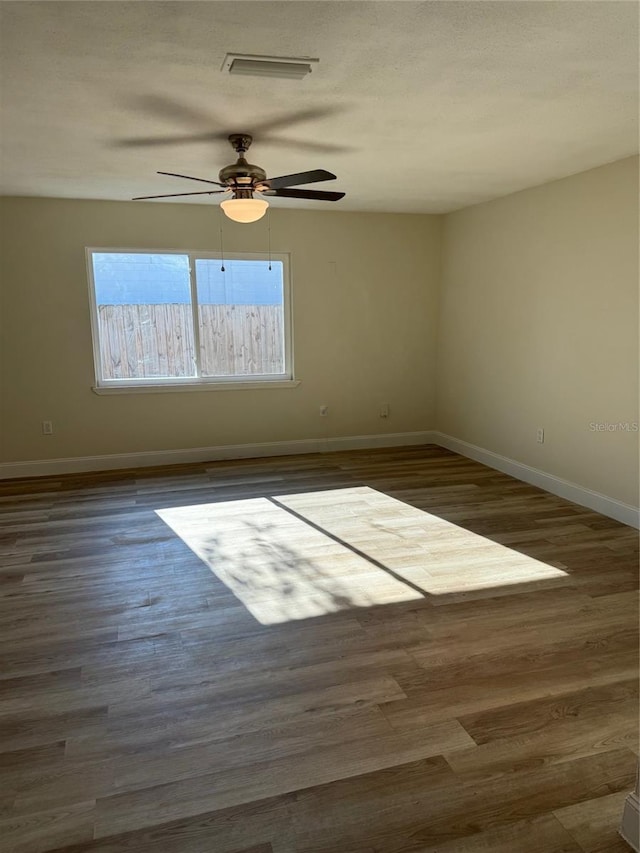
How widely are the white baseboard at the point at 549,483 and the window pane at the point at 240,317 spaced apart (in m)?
2.13

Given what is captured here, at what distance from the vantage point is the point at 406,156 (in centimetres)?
351

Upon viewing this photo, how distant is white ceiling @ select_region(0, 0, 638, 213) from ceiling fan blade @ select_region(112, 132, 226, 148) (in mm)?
41

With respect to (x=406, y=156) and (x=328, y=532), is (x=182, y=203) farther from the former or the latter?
(x=328, y=532)

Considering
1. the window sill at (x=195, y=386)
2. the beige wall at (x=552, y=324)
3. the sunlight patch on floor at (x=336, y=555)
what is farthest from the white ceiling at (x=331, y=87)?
the sunlight patch on floor at (x=336, y=555)

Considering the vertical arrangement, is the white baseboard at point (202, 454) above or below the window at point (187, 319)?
below

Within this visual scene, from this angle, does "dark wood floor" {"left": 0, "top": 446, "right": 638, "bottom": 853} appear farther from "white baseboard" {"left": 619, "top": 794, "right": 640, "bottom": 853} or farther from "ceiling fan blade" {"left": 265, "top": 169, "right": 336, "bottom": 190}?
"ceiling fan blade" {"left": 265, "top": 169, "right": 336, "bottom": 190}

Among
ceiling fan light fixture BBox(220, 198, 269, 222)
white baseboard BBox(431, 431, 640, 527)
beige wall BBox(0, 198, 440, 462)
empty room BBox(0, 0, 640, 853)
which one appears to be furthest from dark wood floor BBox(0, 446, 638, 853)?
ceiling fan light fixture BBox(220, 198, 269, 222)

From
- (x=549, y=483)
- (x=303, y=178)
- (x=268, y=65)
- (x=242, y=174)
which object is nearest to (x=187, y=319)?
(x=242, y=174)

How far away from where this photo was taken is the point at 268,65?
2.15m

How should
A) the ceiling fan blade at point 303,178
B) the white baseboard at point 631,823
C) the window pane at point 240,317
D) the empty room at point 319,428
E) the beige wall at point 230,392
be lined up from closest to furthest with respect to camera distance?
the white baseboard at point 631,823, the empty room at point 319,428, the ceiling fan blade at point 303,178, the beige wall at point 230,392, the window pane at point 240,317

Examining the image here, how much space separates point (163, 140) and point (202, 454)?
3.09 m

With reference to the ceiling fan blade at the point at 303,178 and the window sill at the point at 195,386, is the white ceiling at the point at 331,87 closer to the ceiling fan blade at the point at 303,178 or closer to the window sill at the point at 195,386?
the ceiling fan blade at the point at 303,178

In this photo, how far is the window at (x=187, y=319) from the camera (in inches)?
201

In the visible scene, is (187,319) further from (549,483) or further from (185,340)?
(549,483)
